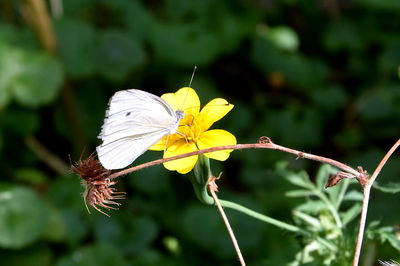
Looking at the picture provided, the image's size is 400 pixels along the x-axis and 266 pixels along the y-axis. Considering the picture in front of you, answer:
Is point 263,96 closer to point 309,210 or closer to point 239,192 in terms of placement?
point 239,192

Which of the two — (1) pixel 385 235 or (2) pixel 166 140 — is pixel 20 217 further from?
(1) pixel 385 235

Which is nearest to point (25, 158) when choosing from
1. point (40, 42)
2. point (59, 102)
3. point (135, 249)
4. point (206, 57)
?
point (59, 102)

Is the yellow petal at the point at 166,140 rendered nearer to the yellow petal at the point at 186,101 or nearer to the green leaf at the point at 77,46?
the yellow petal at the point at 186,101

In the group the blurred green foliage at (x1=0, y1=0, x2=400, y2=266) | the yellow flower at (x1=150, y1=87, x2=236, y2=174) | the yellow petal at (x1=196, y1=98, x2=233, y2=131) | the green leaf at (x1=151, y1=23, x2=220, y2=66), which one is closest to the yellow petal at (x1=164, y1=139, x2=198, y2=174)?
the yellow flower at (x1=150, y1=87, x2=236, y2=174)

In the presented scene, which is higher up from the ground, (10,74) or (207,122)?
(10,74)

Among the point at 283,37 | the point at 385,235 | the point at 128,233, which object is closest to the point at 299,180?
the point at 385,235

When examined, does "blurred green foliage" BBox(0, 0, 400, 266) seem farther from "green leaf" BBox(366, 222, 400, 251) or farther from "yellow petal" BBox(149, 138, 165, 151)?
"yellow petal" BBox(149, 138, 165, 151)
